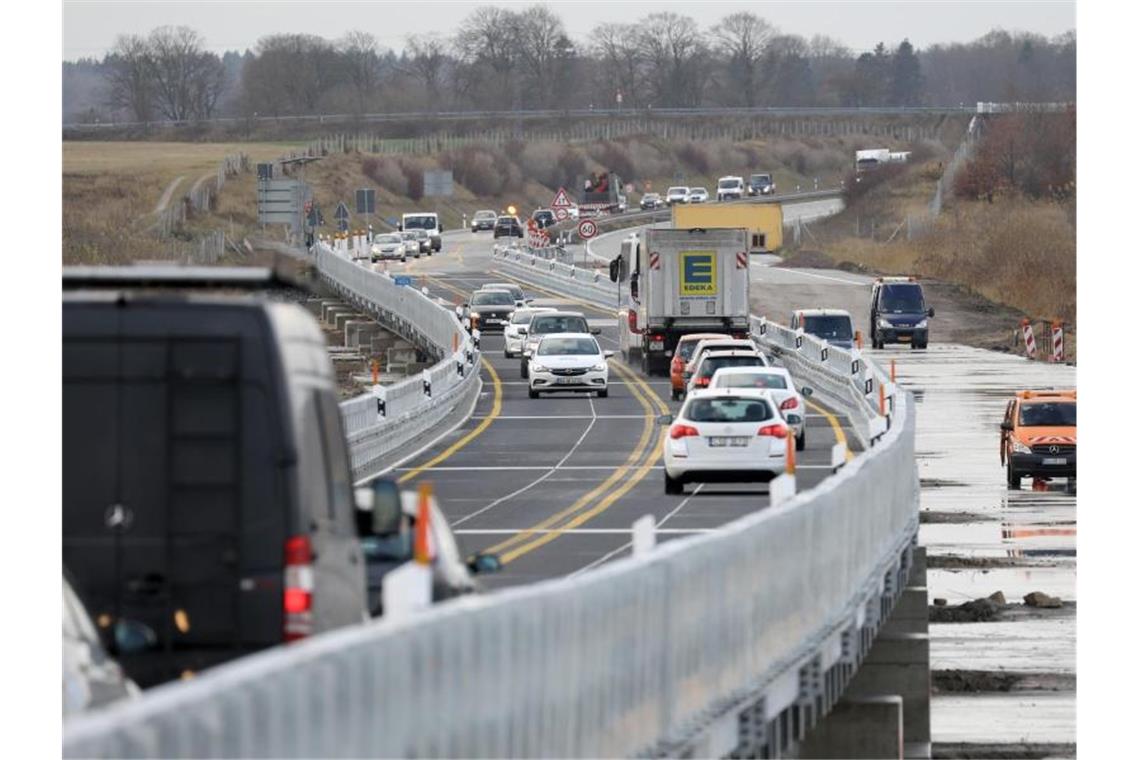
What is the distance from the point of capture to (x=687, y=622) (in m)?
13.3

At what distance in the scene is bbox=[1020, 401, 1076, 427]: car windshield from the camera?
158ft

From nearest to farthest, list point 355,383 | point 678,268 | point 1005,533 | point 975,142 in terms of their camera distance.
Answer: point 1005,533, point 678,268, point 355,383, point 975,142

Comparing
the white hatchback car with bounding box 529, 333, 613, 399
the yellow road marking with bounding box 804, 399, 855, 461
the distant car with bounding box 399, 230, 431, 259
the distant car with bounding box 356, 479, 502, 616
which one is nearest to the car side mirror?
the distant car with bounding box 356, 479, 502, 616

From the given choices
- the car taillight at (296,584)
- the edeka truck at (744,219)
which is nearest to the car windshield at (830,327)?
the edeka truck at (744,219)

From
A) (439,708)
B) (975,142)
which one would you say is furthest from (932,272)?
(439,708)

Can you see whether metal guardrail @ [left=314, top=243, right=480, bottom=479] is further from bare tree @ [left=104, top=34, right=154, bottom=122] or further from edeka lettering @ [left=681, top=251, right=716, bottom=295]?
bare tree @ [left=104, top=34, right=154, bottom=122]

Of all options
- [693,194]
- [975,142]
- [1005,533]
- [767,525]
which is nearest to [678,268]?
[1005,533]

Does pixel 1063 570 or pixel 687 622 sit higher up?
pixel 687 622

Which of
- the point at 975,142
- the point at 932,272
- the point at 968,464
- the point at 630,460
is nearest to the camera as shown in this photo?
the point at 630,460

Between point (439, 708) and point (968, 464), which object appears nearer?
point (439, 708)

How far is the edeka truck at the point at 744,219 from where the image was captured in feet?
392

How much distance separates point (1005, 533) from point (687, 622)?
30.0 m

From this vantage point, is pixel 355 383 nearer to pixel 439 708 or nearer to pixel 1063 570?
pixel 1063 570

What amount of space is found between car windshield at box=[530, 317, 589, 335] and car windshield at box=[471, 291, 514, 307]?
16.9 metres
